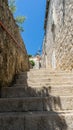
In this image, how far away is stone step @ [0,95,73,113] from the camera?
9.23 feet

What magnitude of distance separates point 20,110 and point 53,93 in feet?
2.81

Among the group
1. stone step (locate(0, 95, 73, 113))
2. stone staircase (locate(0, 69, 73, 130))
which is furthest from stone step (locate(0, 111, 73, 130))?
stone step (locate(0, 95, 73, 113))

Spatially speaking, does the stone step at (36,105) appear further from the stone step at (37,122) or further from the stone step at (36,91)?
Answer: the stone step at (36,91)

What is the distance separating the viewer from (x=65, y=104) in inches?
112

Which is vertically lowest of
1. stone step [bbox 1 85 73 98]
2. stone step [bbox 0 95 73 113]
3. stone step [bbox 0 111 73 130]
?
stone step [bbox 0 111 73 130]

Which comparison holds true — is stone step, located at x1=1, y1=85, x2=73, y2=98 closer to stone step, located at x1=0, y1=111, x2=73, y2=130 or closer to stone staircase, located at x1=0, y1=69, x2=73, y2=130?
stone staircase, located at x1=0, y1=69, x2=73, y2=130

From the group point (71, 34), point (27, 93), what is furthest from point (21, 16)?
point (27, 93)

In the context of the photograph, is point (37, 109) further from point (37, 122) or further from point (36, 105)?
point (37, 122)

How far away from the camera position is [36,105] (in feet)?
9.37

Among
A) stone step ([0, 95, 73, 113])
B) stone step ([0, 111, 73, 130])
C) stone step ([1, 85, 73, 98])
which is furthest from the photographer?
stone step ([1, 85, 73, 98])

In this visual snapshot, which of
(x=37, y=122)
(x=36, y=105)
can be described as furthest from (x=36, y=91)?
(x=37, y=122)

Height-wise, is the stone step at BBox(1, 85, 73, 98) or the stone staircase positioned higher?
the stone step at BBox(1, 85, 73, 98)

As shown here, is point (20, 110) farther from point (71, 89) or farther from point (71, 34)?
point (71, 34)

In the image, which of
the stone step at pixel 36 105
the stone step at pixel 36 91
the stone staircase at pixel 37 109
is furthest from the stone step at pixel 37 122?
the stone step at pixel 36 91
